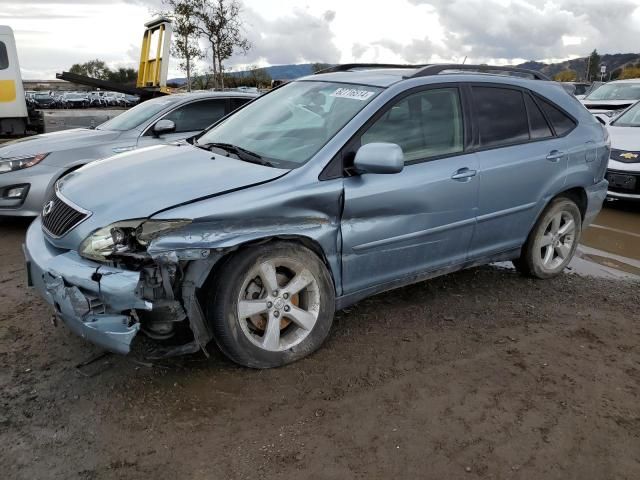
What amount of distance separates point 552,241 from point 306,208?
8.48 ft

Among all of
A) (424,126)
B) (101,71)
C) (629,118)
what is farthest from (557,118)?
(101,71)

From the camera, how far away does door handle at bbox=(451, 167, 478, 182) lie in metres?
3.90

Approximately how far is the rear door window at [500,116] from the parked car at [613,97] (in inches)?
389

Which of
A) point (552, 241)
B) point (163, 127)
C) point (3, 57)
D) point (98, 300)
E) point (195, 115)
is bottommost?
point (552, 241)

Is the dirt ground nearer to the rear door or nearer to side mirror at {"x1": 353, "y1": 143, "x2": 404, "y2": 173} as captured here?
the rear door

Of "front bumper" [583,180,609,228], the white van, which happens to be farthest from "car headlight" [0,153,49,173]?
the white van

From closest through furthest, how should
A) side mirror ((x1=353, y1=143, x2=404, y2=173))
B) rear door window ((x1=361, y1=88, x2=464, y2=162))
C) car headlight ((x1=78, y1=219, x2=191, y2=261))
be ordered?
car headlight ((x1=78, y1=219, x2=191, y2=261)) < side mirror ((x1=353, y1=143, x2=404, y2=173)) < rear door window ((x1=361, y1=88, x2=464, y2=162))

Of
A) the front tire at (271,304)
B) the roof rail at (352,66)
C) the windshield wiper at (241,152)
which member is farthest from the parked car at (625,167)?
the windshield wiper at (241,152)

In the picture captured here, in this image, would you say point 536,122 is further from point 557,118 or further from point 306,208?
point 306,208

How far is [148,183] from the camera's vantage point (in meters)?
3.26

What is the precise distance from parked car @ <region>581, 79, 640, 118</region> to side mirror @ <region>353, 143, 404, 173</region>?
37.5 ft

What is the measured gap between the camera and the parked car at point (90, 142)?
5.98 meters

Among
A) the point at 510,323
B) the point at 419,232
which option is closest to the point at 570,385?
the point at 510,323

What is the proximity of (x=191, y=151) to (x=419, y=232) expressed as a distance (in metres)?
1.63
